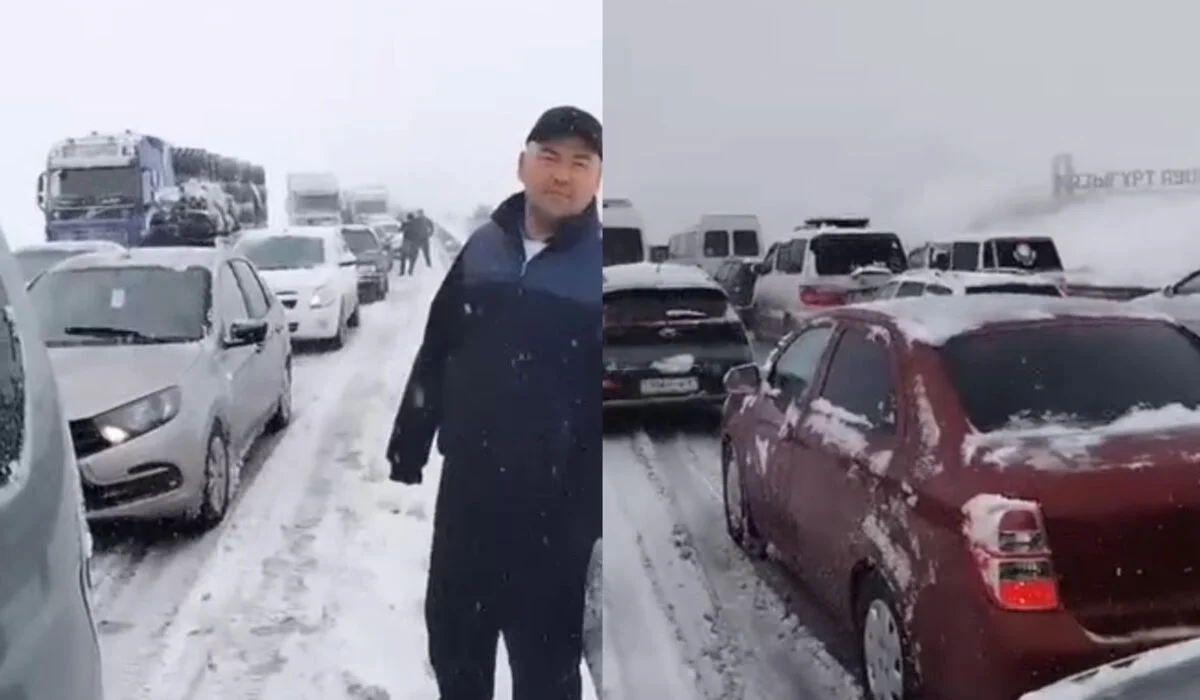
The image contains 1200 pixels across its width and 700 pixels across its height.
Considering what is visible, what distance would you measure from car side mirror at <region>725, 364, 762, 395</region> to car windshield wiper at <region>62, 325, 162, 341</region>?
3.64ft

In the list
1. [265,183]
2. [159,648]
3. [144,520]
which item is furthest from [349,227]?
[159,648]

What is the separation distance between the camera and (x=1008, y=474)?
6.57 ft

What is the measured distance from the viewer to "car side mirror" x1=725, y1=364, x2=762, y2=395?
2.55 metres

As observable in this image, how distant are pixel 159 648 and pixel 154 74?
3.59 ft

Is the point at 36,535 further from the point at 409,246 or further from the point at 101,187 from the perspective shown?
the point at 409,246

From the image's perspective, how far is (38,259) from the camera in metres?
2.24

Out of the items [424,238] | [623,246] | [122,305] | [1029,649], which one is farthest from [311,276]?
[1029,649]

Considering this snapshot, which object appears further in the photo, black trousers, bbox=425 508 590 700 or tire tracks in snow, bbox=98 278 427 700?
black trousers, bbox=425 508 590 700

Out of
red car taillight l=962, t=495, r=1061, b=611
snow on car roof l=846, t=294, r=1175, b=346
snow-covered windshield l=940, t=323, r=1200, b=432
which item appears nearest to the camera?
red car taillight l=962, t=495, r=1061, b=611

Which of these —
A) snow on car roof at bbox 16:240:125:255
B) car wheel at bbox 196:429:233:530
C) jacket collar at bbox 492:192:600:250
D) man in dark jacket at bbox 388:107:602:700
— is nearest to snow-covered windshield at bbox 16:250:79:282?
snow on car roof at bbox 16:240:125:255

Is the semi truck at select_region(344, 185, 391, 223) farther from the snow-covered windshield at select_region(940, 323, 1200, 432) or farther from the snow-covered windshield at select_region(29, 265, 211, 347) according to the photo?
the snow-covered windshield at select_region(940, 323, 1200, 432)

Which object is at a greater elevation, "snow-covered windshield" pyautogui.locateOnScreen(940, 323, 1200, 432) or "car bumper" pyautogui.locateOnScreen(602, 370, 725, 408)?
"snow-covered windshield" pyautogui.locateOnScreen(940, 323, 1200, 432)

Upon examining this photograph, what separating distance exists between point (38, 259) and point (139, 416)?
1.07ft

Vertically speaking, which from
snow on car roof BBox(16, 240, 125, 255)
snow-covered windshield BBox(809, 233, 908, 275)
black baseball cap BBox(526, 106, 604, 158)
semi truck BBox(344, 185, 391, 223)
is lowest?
snow-covered windshield BBox(809, 233, 908, 275)
